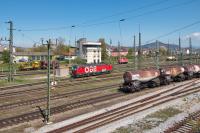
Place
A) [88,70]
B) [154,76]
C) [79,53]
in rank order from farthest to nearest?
1. [79,53]
2. [88,70]
3. [154,76]

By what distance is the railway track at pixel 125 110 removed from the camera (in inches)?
877

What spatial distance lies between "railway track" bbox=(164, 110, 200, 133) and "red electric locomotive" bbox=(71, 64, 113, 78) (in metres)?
32.3

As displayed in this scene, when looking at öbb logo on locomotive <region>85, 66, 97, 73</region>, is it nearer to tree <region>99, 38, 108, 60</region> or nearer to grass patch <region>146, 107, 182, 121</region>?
grass patch <region>146, 107, 182, 121</region>

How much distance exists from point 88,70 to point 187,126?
119 feet

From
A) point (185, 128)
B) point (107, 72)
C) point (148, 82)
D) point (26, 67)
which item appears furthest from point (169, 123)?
point (26, 67)

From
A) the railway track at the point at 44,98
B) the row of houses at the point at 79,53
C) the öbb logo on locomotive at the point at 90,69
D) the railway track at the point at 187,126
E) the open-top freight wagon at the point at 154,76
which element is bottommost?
the railway track at the point at 187,126

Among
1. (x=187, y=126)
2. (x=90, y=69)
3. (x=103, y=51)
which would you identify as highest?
(x=103, y=51)

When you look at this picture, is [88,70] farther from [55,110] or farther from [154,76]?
[55,110]

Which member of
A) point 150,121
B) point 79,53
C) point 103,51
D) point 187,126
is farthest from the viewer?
point 79,53

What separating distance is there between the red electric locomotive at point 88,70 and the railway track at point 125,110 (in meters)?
19.7

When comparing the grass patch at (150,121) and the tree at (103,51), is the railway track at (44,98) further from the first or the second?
the tree at (103,51)

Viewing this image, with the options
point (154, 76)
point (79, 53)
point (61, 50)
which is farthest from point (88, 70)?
point (79, 53)

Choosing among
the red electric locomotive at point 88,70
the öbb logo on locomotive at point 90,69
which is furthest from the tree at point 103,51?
the öbb logo on locomotive at point 90,69

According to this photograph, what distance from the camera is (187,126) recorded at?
72.8 ft
